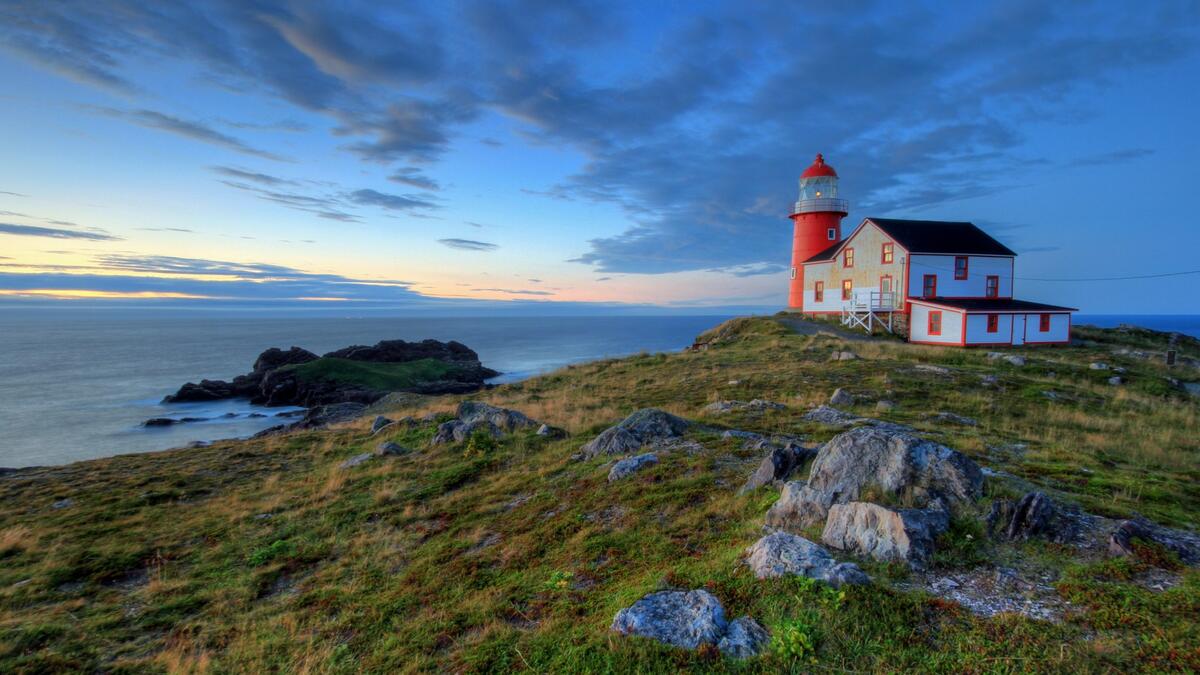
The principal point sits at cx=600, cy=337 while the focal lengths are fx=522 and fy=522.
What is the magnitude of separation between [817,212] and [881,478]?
4283 cm

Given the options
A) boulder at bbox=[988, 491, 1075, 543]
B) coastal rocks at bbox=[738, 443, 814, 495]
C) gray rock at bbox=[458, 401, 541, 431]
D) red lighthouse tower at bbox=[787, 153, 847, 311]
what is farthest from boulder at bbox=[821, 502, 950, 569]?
red lighthouse tower at bbox=[787, 153, 847, 311]

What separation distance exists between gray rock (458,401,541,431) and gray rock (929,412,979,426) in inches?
422

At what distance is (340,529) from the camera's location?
366 inches

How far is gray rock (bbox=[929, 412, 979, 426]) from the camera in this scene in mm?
13539

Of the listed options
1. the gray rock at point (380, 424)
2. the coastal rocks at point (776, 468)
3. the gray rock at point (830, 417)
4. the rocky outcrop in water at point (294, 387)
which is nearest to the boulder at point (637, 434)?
the coastal rocks at point (776, 468)

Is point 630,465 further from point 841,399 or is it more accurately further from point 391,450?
point 841,399

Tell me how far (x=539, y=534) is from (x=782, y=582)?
12.5 feet

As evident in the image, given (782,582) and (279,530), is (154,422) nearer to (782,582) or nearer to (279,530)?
(279,530)

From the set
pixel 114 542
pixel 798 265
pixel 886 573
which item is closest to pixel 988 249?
pixel 798 265

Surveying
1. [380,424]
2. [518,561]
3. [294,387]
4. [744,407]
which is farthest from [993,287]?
[294,387]

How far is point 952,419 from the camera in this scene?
1378 centimetres

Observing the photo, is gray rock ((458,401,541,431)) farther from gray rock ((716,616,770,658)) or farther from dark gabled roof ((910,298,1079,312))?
dark gabled roof ((910,298,1079,312))

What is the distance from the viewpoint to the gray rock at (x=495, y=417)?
14641mm

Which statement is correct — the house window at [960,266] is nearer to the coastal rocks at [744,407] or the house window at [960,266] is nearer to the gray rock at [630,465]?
the coastal rocks at [744,407]
